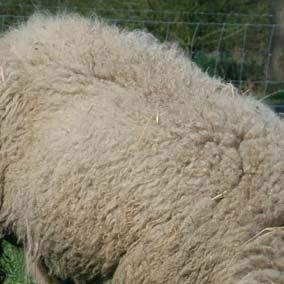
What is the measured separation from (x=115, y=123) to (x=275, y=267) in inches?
40.8

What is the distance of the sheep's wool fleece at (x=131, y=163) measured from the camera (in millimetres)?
3674

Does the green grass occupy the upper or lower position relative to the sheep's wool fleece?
lower

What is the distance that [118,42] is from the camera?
4410 mm

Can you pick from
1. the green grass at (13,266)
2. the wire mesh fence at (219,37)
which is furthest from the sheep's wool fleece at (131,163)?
the wire mesh fence at (219,37)

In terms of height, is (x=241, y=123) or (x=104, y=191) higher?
(x=241, y=123)

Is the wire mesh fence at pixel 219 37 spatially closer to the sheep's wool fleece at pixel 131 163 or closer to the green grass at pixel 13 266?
the green grass at pixel 13 266

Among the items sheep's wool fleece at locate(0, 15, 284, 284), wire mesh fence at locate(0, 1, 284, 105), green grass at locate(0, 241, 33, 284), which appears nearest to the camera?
sheep's wool fleece at locate(0, 15, 284, 284)

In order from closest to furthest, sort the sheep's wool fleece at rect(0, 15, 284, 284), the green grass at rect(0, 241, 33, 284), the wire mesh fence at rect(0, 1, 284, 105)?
the sheep's wool fleece at rect(0, 15, 284, 284) < the green grass at rect(0, 241, 33, 284) < the wire mesh fence at rect(0, 1, 284, 105)

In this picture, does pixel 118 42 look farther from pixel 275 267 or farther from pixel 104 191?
pixel 275 267

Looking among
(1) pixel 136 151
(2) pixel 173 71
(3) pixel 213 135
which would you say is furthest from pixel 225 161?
(2) pixel 173 71

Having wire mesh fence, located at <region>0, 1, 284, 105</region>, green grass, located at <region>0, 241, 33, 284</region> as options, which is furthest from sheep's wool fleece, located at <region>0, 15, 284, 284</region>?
wire mesh fence, located at <region>0, 1, 284, 105</region>

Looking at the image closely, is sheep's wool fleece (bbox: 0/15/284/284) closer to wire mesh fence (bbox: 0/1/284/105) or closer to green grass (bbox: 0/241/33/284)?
green grass (bbox: 0/241/33/284)

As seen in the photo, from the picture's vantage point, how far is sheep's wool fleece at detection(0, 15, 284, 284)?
367 cm

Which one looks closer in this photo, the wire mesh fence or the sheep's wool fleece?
the sheep's wool fleece
